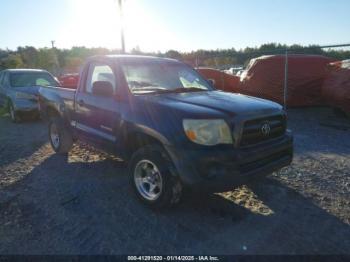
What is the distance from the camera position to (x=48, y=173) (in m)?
5.31

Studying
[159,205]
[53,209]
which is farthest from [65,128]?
[159,205]

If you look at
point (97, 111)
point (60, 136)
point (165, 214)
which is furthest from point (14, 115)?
point (165, 214)

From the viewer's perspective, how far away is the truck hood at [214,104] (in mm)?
3490

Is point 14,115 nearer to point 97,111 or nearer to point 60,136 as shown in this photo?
point 60,136

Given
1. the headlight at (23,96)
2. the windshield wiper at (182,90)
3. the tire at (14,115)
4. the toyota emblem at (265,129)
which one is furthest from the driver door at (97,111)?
the tire at (14,115)

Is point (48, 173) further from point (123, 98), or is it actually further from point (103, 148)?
point (123, 98)

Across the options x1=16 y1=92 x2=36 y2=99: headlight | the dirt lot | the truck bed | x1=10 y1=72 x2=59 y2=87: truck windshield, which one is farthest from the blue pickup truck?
x1=10 y1=72 x2=59 y2=87: truck windshield

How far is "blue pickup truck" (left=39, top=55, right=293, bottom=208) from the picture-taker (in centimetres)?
329

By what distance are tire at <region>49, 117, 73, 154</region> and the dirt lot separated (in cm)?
33

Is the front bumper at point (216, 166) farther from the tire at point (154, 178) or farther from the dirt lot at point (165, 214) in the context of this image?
the dirt lot at point (165, 214)

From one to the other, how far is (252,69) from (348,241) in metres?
9.53

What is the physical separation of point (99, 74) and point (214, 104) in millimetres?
2079

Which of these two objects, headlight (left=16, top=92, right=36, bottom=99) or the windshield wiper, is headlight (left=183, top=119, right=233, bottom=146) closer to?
the windshield wiper

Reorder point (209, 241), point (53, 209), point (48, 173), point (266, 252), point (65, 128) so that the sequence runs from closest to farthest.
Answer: point (266, 252) → point (209, 241) → point (53, 209) → point (48, 173) → point (65, 128)
